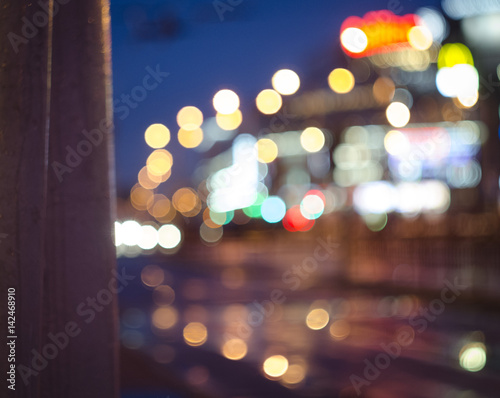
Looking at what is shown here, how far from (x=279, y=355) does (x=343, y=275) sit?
1228cm

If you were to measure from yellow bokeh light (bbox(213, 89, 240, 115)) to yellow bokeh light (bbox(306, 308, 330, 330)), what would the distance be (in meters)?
15.3

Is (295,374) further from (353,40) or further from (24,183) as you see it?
(353,40)

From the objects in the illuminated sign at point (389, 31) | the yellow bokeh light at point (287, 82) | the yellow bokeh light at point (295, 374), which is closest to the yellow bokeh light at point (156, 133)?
the illuminated sign at point (389, 31)

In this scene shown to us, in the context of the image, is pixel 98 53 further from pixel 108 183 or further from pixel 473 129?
pixel 473 129

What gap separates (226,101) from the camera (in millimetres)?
29750

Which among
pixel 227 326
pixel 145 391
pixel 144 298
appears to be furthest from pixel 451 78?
pixel 145 391

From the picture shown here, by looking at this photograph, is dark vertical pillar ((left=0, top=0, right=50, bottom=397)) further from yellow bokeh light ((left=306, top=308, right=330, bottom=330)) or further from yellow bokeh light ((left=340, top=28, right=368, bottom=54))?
yellow bokeh light ((left=340, top=28, right=368, bottom=54))

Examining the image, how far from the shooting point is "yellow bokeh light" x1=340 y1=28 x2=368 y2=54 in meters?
44.2

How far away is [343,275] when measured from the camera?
22.5m

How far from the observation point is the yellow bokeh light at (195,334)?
463 inches

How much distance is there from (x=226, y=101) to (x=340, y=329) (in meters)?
18.1

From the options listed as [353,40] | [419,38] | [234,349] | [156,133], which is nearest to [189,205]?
[156,133]

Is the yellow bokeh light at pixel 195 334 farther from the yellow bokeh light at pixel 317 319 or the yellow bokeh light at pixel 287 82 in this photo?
the yellow bokeh light at pixel 287 82

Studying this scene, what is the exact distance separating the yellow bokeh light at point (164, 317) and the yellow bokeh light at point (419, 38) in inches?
1434
